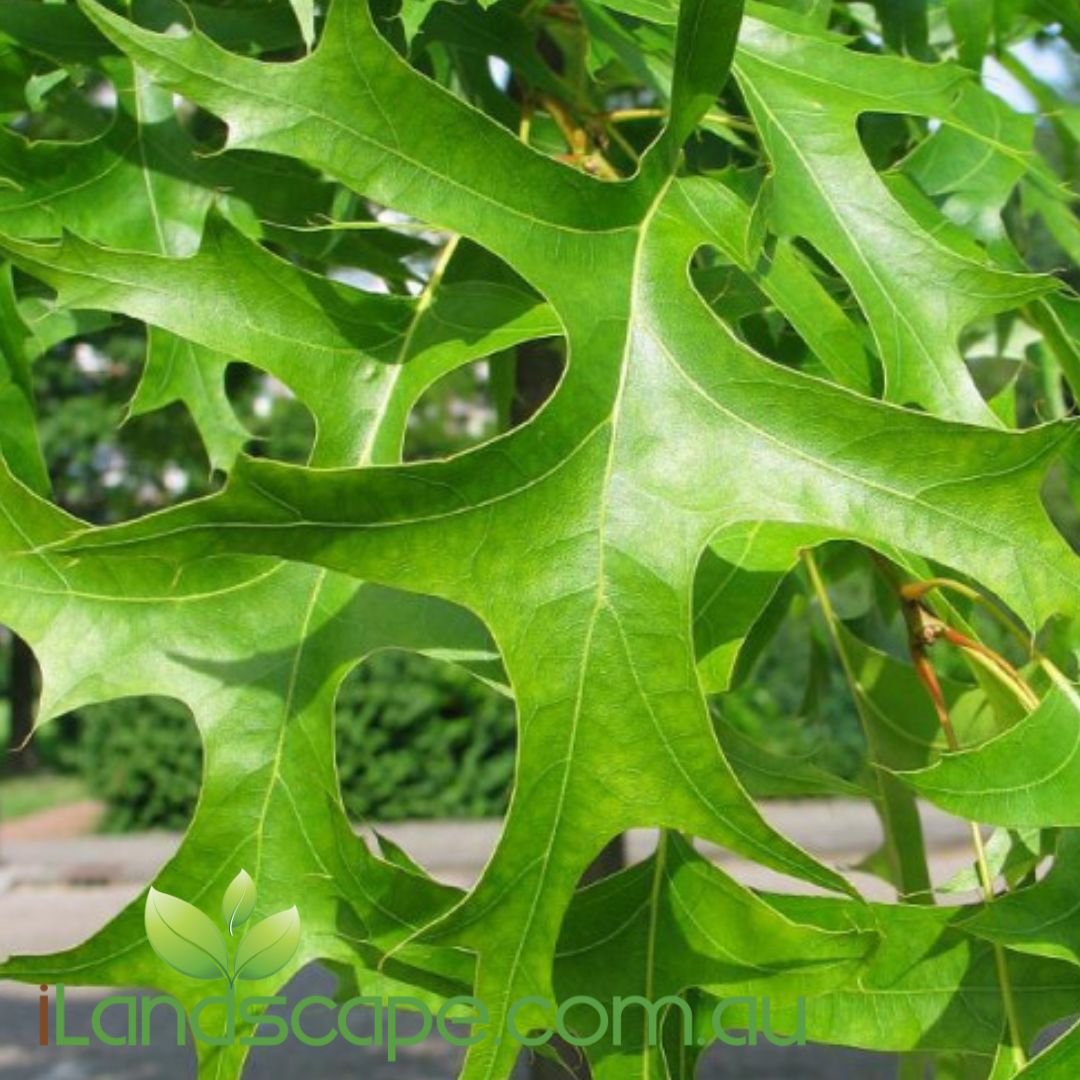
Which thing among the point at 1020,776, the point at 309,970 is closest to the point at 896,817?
the point at 1020,776

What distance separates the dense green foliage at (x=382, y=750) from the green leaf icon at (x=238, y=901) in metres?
5.64

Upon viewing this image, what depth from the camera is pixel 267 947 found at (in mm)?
810

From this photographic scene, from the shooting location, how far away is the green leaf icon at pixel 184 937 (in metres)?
0.82

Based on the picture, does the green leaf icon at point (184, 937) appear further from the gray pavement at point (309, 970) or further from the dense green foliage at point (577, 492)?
the gray pavement at point (309, 970)

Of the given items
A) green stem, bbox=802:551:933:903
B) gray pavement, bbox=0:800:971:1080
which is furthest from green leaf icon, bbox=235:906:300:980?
gray pavement, bbox=0:800:971:1080

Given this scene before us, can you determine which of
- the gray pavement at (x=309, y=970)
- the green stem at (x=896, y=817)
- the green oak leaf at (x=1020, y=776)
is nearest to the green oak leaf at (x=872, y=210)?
the green oak leaf at (x=1020, y=776)

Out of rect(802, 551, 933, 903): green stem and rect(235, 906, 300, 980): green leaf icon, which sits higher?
rect(802, 551, 933, 903): green stem

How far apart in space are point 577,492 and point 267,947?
282mm

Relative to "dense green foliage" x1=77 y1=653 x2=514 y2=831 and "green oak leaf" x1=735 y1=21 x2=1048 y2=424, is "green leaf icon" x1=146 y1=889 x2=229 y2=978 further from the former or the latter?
"dense green foliage" x1=77 y1=653 x2=514 y2=831

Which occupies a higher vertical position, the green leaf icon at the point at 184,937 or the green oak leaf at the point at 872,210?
the green oak leaf at the point at 872,210

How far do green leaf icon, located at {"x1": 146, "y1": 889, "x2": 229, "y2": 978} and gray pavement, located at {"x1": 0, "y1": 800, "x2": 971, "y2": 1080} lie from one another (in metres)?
1.52

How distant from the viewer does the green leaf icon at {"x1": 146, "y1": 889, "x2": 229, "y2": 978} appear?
32.1 inches

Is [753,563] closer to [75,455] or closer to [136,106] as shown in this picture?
[136,106]

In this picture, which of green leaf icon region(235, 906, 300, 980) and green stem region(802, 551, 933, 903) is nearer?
green leaf icon region(235, 906, 300, 980)
